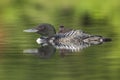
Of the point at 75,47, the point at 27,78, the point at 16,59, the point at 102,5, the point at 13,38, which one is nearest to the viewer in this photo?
the point at 27,78

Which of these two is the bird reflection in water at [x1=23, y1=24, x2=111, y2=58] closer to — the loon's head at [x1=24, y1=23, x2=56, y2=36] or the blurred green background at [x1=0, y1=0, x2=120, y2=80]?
the loon's head at [x1=24, y1=23, x2=56, y2=36]

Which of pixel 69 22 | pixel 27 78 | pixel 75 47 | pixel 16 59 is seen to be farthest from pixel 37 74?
pixel 69 22

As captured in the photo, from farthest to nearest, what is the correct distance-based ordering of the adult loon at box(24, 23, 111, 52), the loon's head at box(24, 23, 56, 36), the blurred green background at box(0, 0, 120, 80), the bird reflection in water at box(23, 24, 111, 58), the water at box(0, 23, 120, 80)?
the loon's head at box(24, 23, 56, 36) → the adult loon at box(24, 23, 111, 52) → the bird reflection in water at box(23, 24, 111, 58) → the blurred green background at box(0, 0, 120, 80) → the water at box(0, 23, 120, 80)

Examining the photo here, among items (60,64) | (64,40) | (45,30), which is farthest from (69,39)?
(60,64)

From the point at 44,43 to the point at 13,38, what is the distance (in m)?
0.67

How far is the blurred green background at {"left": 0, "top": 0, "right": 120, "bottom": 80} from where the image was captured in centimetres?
1090

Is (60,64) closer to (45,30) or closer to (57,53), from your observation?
(57,53)

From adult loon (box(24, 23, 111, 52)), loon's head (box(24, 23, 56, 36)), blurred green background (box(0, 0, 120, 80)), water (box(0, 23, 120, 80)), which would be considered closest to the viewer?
water (box(0, 23, 120, 80))

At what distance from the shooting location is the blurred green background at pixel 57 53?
35.8ft

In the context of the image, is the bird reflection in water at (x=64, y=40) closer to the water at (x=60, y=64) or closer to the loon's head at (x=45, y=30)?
the loon's head at (x=45, y=30)

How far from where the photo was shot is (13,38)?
45.9ft

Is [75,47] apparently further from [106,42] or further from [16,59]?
[16,59]

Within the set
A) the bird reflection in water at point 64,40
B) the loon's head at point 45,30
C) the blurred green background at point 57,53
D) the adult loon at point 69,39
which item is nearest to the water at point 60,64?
the blurred green background at point 57,53

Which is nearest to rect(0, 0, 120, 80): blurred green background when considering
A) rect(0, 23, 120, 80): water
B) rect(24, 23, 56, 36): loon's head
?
rect(0, 23, 120, 80): water
